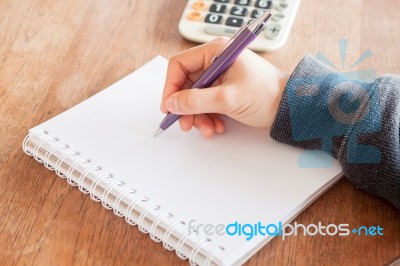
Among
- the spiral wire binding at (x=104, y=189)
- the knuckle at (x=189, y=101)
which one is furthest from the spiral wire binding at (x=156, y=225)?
the knuckle at (x=189, y=101)

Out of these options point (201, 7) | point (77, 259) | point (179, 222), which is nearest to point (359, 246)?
point (179, 222)

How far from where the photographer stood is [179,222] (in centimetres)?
65

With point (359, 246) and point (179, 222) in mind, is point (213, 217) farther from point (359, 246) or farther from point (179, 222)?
point (359, 246)

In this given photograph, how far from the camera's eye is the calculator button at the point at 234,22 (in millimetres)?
923

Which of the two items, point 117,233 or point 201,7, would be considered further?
point 201,7

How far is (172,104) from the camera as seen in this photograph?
28.6 inches

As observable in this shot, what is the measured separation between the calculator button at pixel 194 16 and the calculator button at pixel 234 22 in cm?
4

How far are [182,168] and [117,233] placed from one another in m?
0.10

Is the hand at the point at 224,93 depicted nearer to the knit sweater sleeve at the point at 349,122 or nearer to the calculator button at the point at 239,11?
the knit sweater sleeve at the point at 349,122

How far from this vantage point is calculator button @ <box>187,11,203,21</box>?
94 centimetres

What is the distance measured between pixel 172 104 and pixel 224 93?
0.20ft

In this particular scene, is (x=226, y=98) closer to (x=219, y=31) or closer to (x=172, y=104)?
(x=172, y=104)

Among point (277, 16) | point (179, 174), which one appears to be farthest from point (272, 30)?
point (179, 174)

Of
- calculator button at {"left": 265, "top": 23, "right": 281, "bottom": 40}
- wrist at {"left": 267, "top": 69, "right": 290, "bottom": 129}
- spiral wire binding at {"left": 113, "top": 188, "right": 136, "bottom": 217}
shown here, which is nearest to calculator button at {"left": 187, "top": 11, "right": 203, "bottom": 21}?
calculator button at {"left": 265, "top": 23, "right": 281, "bottom": 40}
